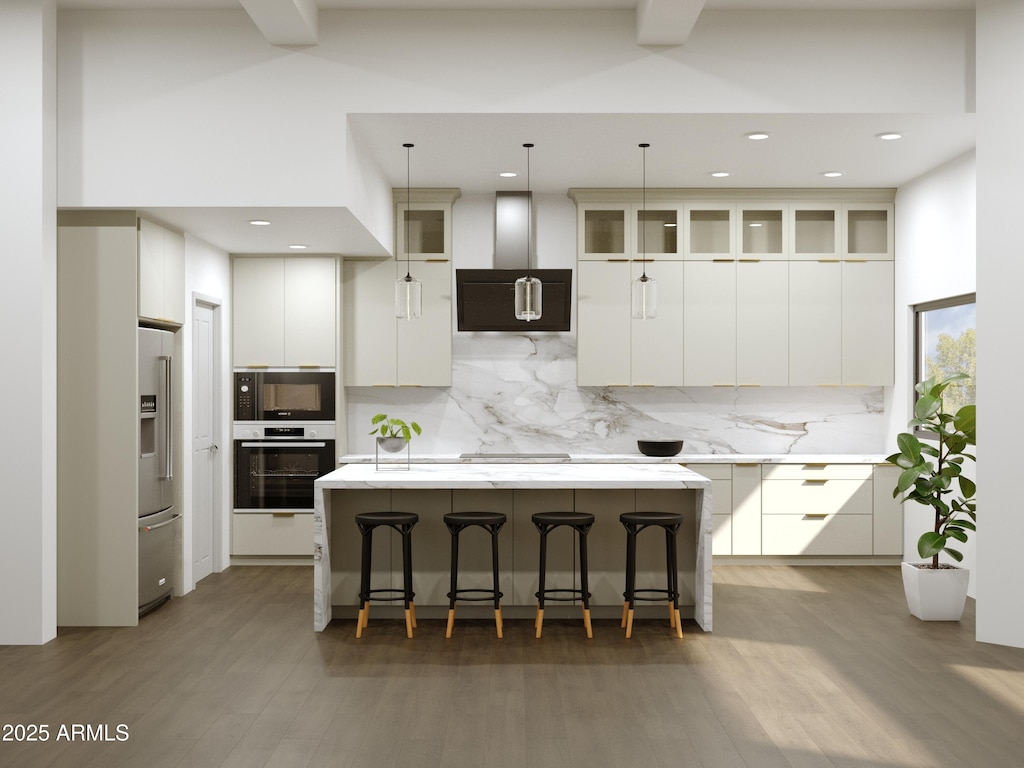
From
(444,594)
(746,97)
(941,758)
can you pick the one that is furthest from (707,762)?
(746,97)

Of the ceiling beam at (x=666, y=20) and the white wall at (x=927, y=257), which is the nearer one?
the ceiling beam at (x=666, y=20)

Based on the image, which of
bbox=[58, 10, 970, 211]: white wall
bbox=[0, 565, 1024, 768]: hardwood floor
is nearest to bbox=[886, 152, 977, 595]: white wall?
bbox=[58, 10, 970, 211]: white wall

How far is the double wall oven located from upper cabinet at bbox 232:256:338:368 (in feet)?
0.46

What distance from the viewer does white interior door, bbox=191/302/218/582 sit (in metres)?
6.29

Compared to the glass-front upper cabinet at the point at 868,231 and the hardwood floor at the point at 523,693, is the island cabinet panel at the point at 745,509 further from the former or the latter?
the glass-front upper cabinet at the point at 868,231

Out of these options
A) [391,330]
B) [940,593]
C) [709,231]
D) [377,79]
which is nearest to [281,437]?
[391,330]

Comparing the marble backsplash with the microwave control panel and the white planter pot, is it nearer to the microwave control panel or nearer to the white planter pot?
the microwave control panel

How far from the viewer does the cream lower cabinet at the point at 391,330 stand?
725 centimetres

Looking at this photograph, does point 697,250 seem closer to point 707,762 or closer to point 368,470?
point 368,470

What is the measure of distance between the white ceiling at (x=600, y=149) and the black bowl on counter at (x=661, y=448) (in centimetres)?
200

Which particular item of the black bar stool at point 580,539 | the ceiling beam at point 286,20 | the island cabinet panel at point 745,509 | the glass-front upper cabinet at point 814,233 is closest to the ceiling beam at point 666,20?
the ceiling beam at point 286,20

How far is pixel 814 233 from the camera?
7.23 m

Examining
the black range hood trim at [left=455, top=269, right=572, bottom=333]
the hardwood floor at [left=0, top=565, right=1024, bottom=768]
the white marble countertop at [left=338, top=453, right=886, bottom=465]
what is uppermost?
the black range hood trim at [left=455, top=269, right=572, bottom=333]

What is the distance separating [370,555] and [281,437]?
2.16m
